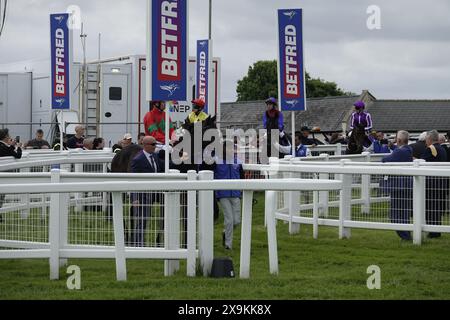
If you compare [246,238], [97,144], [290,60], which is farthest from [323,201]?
[97,144]

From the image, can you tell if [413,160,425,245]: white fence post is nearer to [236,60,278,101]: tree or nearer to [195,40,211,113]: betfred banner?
[195,40,211,113]: betfred banner

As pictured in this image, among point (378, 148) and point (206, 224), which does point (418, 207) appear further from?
point (378, 148)

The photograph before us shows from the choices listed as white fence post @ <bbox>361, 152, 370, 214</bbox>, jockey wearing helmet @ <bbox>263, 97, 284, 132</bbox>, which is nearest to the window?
jockey wearing helmet @ <bbox>263, 97, 284, 132</bbox>

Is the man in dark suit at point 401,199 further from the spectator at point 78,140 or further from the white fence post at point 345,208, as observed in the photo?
the spectator at point 78,140

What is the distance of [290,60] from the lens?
19.2m

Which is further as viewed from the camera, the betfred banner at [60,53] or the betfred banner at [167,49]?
the betfred banner at [60,53]

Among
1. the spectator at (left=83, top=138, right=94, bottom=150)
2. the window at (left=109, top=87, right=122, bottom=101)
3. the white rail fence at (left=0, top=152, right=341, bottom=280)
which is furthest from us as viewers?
the window at (left=109, top=87, right=122, bottom=101)

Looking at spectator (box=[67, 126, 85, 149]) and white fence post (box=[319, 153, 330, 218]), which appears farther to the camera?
spectator (box=[67, 126, 85, 149])

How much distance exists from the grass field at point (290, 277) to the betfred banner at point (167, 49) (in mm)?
2128

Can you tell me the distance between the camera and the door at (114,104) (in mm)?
33906

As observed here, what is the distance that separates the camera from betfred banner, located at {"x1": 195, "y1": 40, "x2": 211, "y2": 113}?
25.6 metres

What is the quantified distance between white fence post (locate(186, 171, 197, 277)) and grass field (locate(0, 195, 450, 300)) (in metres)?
0.14

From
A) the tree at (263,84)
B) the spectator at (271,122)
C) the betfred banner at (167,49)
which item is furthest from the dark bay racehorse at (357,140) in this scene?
the tree at (263,84)

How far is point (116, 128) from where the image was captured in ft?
114
